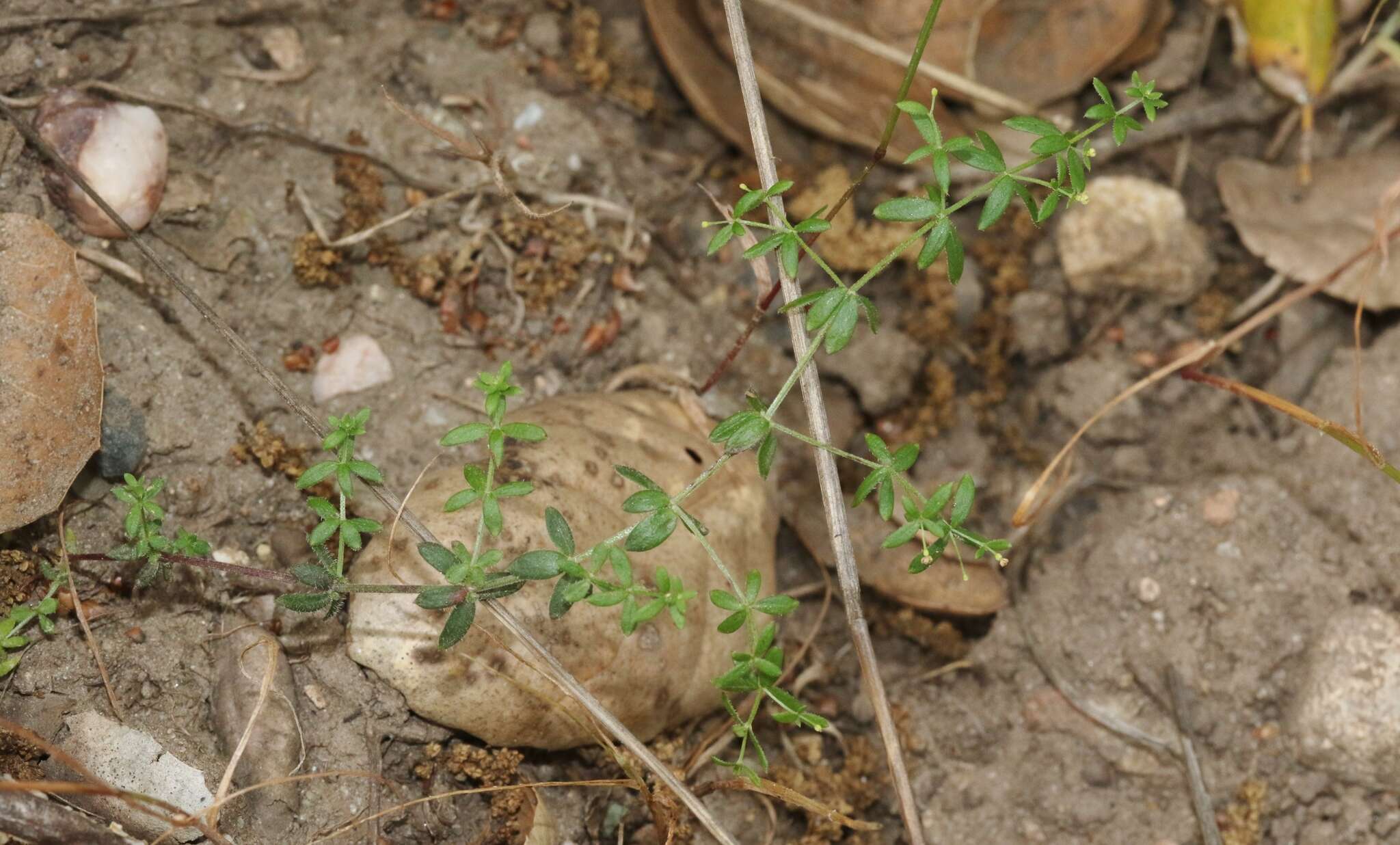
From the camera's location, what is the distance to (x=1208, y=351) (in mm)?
3285

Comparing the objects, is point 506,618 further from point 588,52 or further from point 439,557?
point 588,52

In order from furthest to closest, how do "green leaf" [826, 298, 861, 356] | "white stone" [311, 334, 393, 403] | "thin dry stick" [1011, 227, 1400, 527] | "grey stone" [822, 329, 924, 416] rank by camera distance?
"grey stone" [822, 329, 924, 416], "thin dry stick" [1011, 227, 1400, 527], "white stone" [311, 334, 393, 403], "green leaf" [826, 298, 861, 356]

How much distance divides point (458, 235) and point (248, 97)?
72 centimetres

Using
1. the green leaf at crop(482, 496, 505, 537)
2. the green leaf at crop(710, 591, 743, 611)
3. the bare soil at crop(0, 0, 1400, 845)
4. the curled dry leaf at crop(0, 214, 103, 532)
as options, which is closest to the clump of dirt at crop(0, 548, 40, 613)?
the bare soil at crop(0, 0, 1400, 845)

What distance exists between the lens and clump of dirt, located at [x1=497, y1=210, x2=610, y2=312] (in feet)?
11.0

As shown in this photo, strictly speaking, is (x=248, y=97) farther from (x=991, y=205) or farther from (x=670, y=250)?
(x=991, y=205)

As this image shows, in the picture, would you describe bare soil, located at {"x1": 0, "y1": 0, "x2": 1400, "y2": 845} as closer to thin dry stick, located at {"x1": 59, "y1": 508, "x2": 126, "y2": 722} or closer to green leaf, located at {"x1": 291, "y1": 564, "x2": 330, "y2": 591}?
thin dry stick, located at {"x1": 59, "y1": 508, "x2": 126, "y2": 722}

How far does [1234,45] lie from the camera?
3.90 metres

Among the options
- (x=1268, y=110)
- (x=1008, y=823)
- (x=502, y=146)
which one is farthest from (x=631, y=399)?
(x=1268, y=110)

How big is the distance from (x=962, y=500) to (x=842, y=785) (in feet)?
3.53

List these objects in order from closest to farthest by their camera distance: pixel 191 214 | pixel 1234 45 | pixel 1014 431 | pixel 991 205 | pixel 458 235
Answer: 1. pixel 991 205
2. pixel 191 214
3. pixel 458 235
4. pixel 1014 431
5. pixel 1234 45

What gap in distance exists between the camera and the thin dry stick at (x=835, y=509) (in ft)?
8.98

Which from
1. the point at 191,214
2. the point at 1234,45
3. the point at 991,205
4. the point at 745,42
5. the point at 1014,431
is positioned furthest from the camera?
the point at 1234,45

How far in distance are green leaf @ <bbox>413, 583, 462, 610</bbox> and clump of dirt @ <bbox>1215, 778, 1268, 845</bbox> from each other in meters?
2.28
